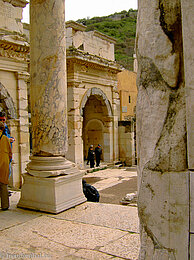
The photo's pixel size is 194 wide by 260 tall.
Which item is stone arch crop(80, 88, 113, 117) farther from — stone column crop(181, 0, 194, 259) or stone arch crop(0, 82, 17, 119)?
stone column crop(181, 0, 194, 259)

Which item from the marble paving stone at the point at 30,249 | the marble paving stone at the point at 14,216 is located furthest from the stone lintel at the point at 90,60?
the marble paving stone at the point at 30,249

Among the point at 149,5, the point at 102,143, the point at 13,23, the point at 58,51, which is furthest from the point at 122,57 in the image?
the point at 149,5

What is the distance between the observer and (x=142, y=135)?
4.30ft

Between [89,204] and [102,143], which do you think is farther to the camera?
[102,143]

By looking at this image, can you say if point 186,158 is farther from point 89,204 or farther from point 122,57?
point 122,57

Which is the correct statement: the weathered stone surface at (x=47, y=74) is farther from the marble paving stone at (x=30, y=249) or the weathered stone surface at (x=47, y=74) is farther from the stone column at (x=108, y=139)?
the stone column at (x=108, y=139)

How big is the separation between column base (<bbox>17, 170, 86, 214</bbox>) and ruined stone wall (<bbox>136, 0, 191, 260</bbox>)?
9.62 ft

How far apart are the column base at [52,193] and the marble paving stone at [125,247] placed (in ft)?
4.31

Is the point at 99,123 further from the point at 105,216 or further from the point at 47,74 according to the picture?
the point at 105,216

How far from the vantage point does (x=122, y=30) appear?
146ft

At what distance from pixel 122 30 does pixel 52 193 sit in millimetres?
44128

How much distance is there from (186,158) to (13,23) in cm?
943

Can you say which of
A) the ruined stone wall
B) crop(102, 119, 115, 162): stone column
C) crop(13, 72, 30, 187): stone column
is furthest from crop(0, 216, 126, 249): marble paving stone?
crop(102, 119, 115, 162): stone column

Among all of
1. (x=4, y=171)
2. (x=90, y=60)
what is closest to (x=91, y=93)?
(x=90, y=60)
